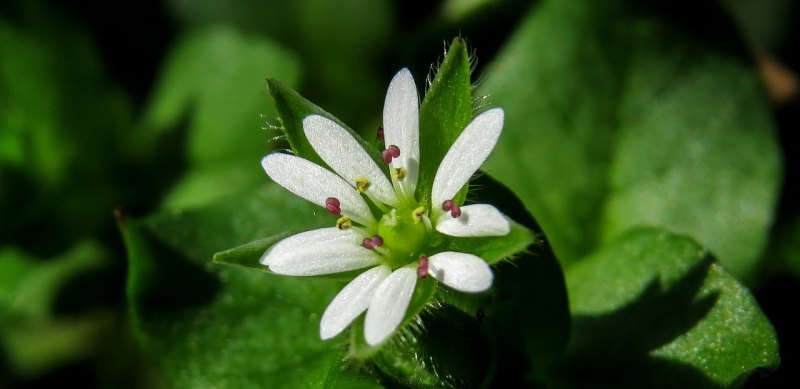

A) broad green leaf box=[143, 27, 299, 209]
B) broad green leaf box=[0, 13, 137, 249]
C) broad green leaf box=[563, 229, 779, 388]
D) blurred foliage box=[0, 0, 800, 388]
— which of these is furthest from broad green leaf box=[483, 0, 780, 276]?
broad green leaf box=[0, 13, 137, 249]

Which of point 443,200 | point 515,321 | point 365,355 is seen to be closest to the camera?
point 365,355

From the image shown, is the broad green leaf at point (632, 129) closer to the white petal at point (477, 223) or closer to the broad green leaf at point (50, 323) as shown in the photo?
the white petal at point (477, 223)

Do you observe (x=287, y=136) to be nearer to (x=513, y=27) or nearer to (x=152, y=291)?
(x=152, y=291)

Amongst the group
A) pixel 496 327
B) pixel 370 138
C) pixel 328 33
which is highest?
pixel 328 33

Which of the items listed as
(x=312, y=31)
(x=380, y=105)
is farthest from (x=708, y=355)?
(x=312, y=31)

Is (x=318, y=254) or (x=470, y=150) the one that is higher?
(x=470, y=150)

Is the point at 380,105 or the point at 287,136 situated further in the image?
the point at 380,105

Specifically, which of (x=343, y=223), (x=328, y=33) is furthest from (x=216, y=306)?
(x=328, y=33)

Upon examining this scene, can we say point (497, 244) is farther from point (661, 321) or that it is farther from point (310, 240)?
point (661, 321)
